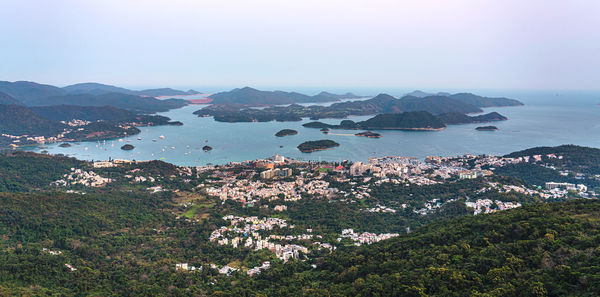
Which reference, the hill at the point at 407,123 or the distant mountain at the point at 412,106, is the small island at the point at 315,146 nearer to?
the hill at the point at 407,123

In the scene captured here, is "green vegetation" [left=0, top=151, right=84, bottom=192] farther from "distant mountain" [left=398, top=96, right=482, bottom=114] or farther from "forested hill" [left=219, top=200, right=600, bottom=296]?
"distant mountain" [left=398, top=96, right=482, bottom=114]

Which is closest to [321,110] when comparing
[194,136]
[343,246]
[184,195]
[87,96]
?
[194,136]

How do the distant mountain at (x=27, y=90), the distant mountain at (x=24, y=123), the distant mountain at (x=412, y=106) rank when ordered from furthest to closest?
the distant mountain at (x=27, y=90)
the distant mountain at (x=412, y=106)
the distant mountain at (x=24, y=123)

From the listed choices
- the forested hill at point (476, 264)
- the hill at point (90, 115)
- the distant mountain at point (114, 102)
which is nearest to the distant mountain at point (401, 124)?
the hill at point (90, 115)

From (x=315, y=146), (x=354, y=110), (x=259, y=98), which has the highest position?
(x=259, y=98)

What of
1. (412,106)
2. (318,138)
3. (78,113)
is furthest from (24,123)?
(412,106)

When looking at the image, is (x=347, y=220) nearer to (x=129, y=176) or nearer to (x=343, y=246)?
(x=343, y=246)

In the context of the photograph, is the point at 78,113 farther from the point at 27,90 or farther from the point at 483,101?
the point at 483,101
